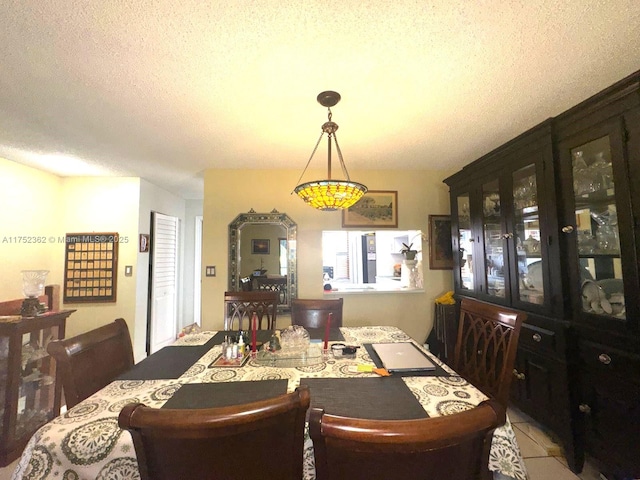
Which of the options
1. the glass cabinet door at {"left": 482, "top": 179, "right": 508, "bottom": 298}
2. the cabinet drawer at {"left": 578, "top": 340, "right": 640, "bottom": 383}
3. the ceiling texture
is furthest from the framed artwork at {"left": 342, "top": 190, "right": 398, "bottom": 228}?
the cabinet drawer at {"left": 578, "top": 340, "right": 640, "bottom": 383}

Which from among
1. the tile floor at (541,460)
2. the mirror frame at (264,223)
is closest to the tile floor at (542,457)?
the tile floor at (541,460)

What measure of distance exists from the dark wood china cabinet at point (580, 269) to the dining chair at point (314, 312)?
4.48 ft

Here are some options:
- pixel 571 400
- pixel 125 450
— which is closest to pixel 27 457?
pixel 125 450

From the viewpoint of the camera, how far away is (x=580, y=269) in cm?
173

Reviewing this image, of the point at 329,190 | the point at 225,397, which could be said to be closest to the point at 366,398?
the point at 225,397

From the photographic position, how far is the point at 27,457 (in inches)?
32.1

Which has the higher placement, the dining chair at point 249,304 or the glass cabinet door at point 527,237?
the glass cabinet door at point 527,237

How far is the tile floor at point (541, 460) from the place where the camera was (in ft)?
5.46

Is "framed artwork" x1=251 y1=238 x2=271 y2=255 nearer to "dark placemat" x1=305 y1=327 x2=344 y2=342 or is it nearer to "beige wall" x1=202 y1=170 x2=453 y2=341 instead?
"beige wall" x1=202 y1=170 x2=453 y2=341

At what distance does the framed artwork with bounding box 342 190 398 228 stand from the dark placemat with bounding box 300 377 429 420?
2.07 m

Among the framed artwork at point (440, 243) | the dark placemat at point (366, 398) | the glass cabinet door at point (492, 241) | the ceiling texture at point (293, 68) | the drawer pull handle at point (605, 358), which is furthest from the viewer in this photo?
the framed artwork at point (440, 243)

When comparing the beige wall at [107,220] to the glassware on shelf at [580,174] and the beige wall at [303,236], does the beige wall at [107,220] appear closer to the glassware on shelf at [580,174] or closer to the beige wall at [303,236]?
the beige wall at [303,236]

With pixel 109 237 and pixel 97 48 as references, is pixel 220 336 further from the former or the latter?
pixel 109 237

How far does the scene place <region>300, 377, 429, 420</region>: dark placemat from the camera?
3.14 feet
